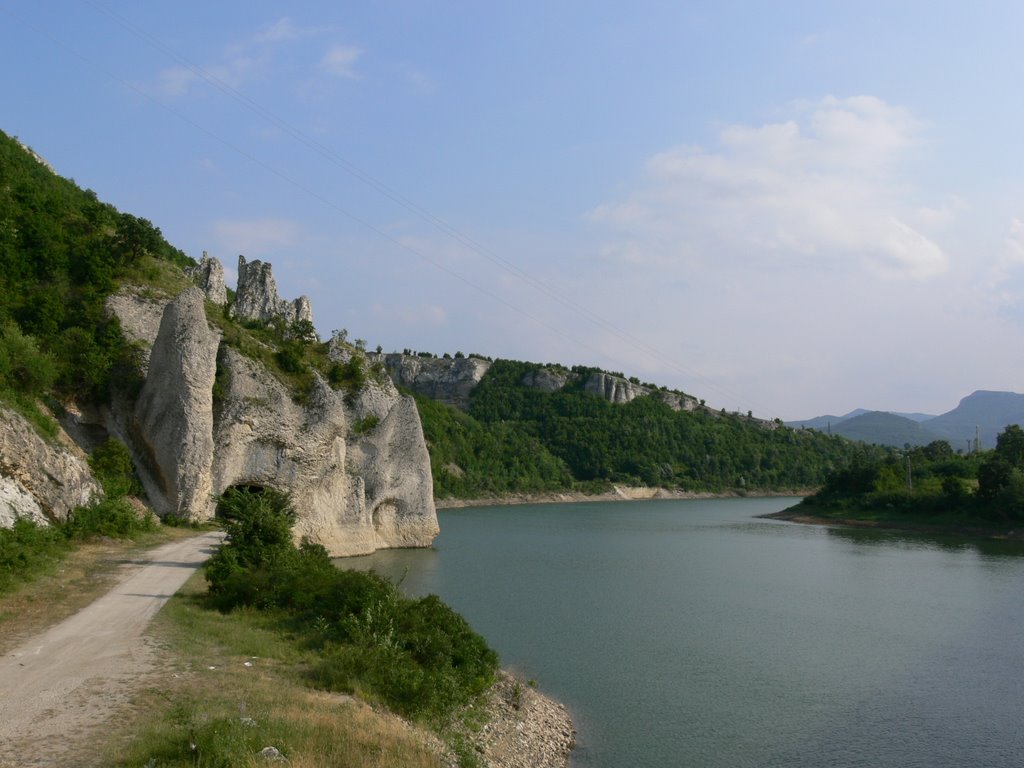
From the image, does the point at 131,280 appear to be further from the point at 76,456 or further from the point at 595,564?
the point at 595,564

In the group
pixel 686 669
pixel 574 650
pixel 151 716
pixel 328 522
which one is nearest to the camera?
pixel 151 716

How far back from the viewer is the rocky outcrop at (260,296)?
5343 centimetres

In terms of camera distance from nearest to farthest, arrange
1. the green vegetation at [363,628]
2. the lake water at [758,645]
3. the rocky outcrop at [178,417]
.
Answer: the green vegetation at [363,628] → the lake water at [758,645] → the rocky outcrop at [178,417]

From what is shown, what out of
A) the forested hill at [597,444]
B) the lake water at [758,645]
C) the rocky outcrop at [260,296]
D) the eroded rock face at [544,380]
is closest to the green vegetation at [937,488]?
the lake water at [758,645]

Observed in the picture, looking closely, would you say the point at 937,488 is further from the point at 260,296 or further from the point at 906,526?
the point at 260,296

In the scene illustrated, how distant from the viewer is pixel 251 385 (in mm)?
34562

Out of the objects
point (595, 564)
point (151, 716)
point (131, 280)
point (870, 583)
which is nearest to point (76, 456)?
point (131, 280)

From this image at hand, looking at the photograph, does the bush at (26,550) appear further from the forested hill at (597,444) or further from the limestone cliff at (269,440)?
the forested hill at (597,444)

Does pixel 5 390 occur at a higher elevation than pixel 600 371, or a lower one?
lower

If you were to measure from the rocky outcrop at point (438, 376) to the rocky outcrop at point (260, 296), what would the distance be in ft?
323

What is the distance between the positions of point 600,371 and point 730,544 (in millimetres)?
107379

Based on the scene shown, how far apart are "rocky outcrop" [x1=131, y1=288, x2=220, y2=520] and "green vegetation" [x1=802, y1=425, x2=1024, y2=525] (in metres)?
55.1

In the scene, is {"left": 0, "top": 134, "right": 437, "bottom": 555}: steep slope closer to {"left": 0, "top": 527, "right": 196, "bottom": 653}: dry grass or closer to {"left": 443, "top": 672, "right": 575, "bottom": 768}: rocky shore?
{"left": 0, "top": 527, "right": 196, "bottom": 653}: dry grass

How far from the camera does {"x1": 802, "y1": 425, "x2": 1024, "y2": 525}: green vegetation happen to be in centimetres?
5897
